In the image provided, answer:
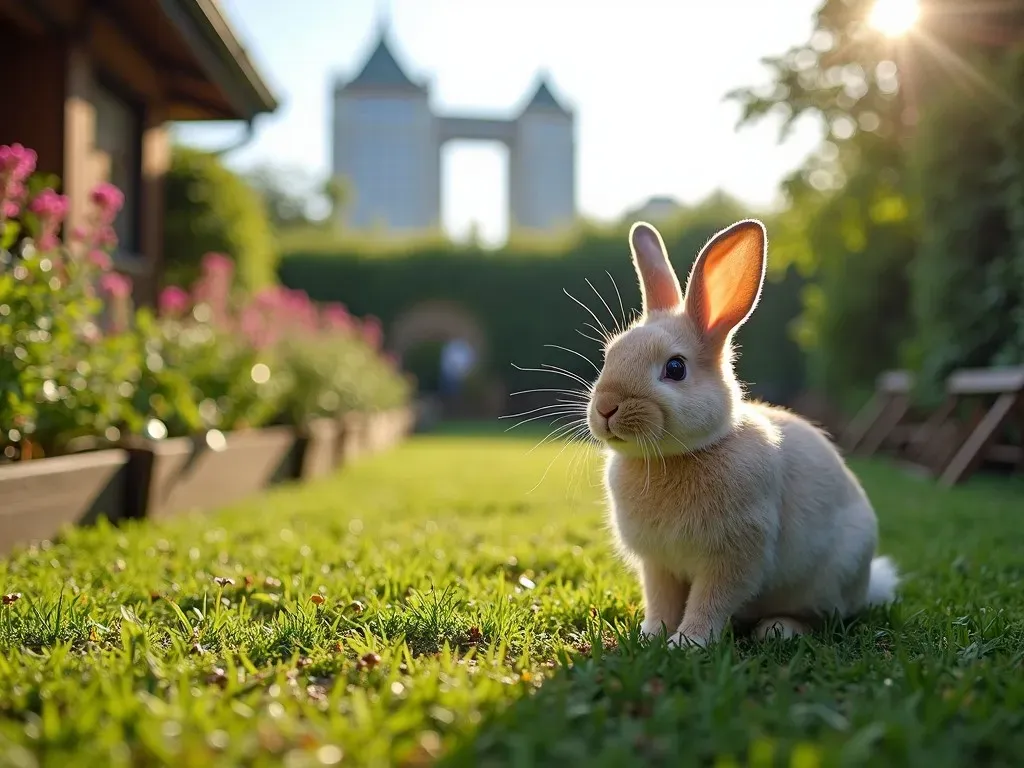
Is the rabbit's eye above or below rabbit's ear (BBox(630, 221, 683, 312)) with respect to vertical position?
below

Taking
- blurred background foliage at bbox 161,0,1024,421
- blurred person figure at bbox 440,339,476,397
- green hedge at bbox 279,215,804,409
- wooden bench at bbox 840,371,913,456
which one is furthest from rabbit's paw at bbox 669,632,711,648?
blurred person figure at bbox 440,339,476,397

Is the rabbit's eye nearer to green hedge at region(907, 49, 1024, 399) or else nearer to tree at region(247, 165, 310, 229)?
green hedge at region(907, 49, 1024, 399)

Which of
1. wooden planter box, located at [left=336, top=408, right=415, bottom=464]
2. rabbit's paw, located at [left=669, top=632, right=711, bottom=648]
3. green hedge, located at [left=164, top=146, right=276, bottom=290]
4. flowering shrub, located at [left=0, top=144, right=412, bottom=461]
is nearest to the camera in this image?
rabbit's paw, located at [left=669, top=632, right=711, bottom=648]

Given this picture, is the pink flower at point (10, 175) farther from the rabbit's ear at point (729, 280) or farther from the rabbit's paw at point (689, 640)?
the rabbit's paw at point (689, 640)

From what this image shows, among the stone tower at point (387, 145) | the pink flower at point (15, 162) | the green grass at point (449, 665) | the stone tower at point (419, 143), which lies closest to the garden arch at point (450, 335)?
the green grass at point (449, 665)

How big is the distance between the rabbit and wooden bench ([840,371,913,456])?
261 inches

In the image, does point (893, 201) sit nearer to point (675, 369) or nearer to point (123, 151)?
point (123, 151)

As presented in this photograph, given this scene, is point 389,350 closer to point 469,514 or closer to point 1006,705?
point 469,514

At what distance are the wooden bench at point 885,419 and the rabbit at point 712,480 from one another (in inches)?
261

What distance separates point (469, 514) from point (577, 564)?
5.84 feet

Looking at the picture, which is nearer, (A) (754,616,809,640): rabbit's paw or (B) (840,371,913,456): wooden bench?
(A) (754,616,809,640): rabbit's paw

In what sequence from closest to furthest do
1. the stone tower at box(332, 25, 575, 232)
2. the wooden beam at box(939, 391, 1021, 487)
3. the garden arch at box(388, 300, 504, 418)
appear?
the wooden beam at box(939, 391, 1021, 487) < the garden arch at box(388, 300, 504, 418) < the stone tower at box(332, 25, 575, 232)

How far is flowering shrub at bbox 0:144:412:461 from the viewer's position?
3.35 m

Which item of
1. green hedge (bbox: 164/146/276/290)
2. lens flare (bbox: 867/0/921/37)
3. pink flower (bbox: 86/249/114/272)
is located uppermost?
lens flare (bbox: 867/0/921/37)
